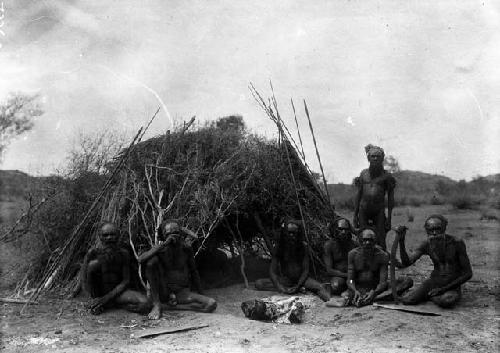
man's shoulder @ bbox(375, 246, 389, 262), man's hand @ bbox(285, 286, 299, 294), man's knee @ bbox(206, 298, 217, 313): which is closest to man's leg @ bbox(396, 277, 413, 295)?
man's shoulder @ bbox(375, 246, 389, 262)

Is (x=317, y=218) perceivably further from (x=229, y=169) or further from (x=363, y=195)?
(x=229, y=169)

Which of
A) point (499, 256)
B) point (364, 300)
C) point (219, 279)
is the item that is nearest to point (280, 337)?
point (364, 300)

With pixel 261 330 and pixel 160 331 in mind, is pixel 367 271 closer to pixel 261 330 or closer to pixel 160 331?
pixel 261 330

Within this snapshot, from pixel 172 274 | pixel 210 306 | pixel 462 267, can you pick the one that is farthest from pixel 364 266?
pixel 172 274

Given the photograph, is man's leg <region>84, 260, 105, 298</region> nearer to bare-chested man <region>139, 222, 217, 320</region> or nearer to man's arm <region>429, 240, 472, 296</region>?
bare-chested man <region>139, 222, 217, 320</region>

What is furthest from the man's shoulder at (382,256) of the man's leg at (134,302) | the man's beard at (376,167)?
the man's leg at (134,302)

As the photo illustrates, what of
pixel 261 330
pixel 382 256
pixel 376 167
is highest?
pixel 376 167

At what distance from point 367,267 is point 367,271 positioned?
51 mm

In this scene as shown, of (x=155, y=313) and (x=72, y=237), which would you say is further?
(x=72, y=237)

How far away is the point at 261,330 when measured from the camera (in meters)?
5.28

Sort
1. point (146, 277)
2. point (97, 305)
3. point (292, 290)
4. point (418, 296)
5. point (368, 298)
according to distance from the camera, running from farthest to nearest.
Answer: point (292, 290) → point (146, 277) → point (368, 298) → point (418, 296) → point (97, 305)

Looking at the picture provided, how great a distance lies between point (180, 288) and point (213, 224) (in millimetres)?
1134

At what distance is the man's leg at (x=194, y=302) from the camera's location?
19.7ft

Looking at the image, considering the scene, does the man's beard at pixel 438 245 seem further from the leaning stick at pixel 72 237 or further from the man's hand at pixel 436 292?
the leaning stick at pixel 72 237
